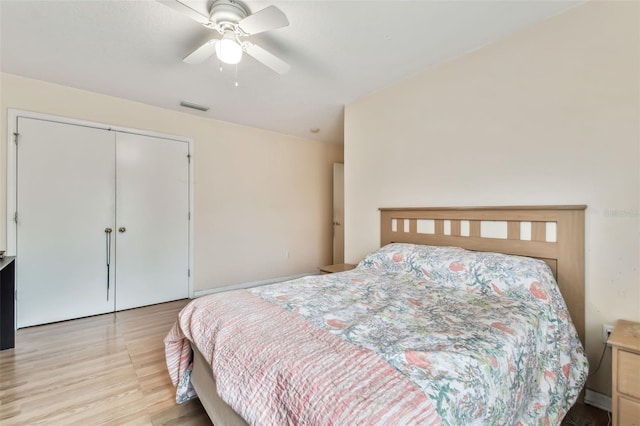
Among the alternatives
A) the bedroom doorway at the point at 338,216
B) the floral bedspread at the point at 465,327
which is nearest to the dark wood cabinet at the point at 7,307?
the floral bedspread at the point at 465,327

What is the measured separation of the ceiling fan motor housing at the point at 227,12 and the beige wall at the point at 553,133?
169 cm

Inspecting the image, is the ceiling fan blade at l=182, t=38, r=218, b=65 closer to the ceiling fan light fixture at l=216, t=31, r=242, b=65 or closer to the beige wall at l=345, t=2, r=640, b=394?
the ceiling fan light fixture at l=216, t=31, r=242, b=65

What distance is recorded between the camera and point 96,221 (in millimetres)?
3033

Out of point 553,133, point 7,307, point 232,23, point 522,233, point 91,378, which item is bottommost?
point 91,378

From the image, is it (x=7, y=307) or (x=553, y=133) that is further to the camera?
(x=7, y=307)

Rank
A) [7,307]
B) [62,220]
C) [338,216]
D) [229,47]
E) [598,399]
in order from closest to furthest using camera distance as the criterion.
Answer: [598,399] < [229,47] < [7,307] < [62,220] < [338,216]

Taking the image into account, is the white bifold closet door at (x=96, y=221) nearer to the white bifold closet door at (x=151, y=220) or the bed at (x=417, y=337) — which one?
the white bifold closet door at (x=151, y=220)

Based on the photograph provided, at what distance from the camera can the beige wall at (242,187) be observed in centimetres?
306

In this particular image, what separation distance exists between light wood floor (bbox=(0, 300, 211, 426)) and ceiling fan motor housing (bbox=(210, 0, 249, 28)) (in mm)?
2353

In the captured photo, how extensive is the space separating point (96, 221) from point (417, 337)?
343 cm

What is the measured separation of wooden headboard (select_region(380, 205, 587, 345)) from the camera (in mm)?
1759

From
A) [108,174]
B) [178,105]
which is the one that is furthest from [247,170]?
[108,174]

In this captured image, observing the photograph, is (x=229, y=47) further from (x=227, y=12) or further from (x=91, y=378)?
(x=91, y=378)

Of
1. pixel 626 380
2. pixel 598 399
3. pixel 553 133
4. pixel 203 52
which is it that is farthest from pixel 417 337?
pixel 203 52
